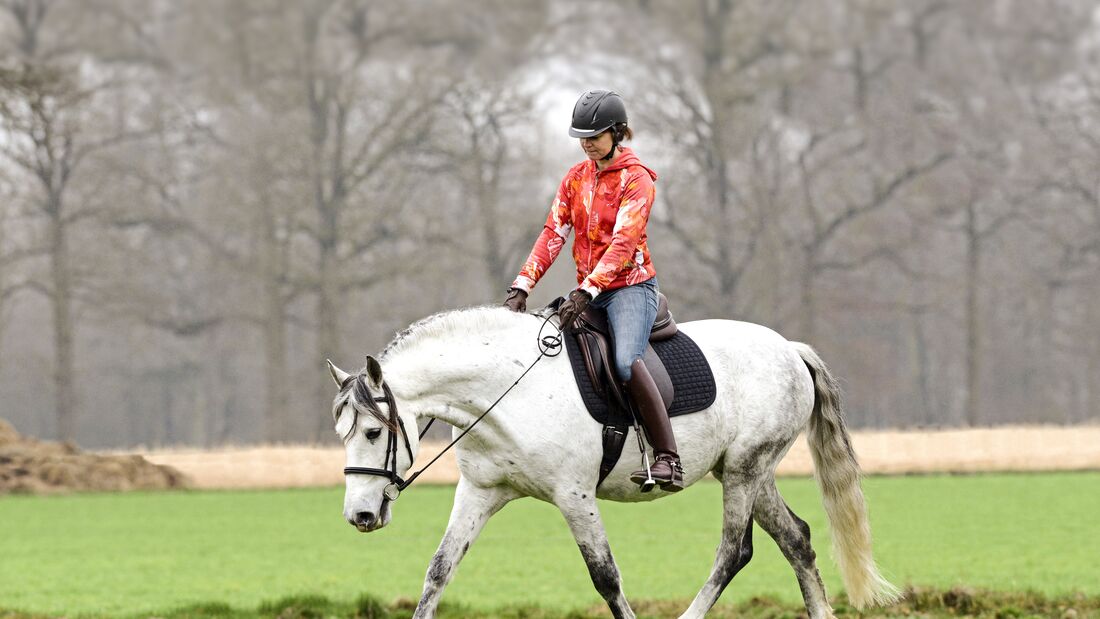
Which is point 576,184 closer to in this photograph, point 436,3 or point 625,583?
point 625,583

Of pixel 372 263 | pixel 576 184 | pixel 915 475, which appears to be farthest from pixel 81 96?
pixel 576 184

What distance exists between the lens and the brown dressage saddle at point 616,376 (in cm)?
680

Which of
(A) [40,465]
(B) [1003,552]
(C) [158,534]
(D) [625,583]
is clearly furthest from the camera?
(A) [40,465]

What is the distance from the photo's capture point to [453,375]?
6.63 m

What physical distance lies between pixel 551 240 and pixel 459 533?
1723mm

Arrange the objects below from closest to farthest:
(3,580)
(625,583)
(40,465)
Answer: (625,583)
(3,580)
(40,465)

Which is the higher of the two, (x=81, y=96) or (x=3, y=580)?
(x=81, y=96)

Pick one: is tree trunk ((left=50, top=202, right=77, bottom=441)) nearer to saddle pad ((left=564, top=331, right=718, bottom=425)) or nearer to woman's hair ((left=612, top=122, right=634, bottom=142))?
saddle pad ((left=564, top=331, right=718, bottom=425))

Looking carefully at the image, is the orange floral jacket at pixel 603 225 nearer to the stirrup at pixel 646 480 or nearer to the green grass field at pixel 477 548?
the stirrup at pixel 646 480

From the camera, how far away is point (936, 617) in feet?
29.3

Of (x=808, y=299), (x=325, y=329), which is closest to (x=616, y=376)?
(x=325, y=329)

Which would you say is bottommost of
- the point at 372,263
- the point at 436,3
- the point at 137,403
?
the point at 137,403

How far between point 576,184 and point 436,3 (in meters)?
26.5

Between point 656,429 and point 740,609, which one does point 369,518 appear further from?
point 740,609
